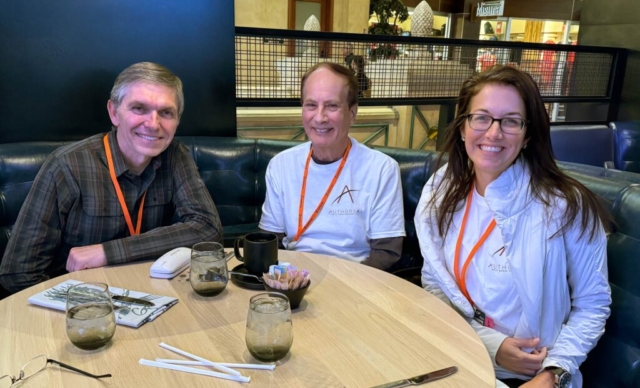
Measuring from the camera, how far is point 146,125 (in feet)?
5.49

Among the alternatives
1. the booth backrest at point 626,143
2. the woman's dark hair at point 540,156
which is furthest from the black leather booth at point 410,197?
the booth backrest at point 626,143

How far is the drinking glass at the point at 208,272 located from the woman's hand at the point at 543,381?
0.84 meters

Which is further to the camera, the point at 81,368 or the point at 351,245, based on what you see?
the point at 351,245

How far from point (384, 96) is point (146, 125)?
1853 mm

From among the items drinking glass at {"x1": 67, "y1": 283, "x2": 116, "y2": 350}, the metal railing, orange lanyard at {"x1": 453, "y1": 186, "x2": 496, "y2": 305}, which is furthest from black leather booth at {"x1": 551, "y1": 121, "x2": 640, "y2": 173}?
drinking glass at {"x1": 67, "y1": 283, "x2": 116, "y2": 350}

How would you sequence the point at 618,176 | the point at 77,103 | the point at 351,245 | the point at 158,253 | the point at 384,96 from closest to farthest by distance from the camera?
the point at 158,253, the point at 351,245, the point at 618,176, the point at 77,103, the point at 384,96

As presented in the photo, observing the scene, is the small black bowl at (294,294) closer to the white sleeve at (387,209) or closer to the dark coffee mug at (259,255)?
the dark coffee mug at (259,255)

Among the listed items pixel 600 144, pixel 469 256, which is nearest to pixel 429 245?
pixel 469 256

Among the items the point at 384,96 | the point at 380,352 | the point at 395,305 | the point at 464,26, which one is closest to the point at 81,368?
the point at 380,352

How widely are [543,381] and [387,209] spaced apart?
78 cm

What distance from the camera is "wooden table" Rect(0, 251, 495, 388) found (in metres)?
0.93

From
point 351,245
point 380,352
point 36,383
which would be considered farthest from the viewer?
point 351,245

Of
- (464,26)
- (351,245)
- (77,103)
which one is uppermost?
(464,26)

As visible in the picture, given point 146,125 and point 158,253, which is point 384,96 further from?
point 158,253
